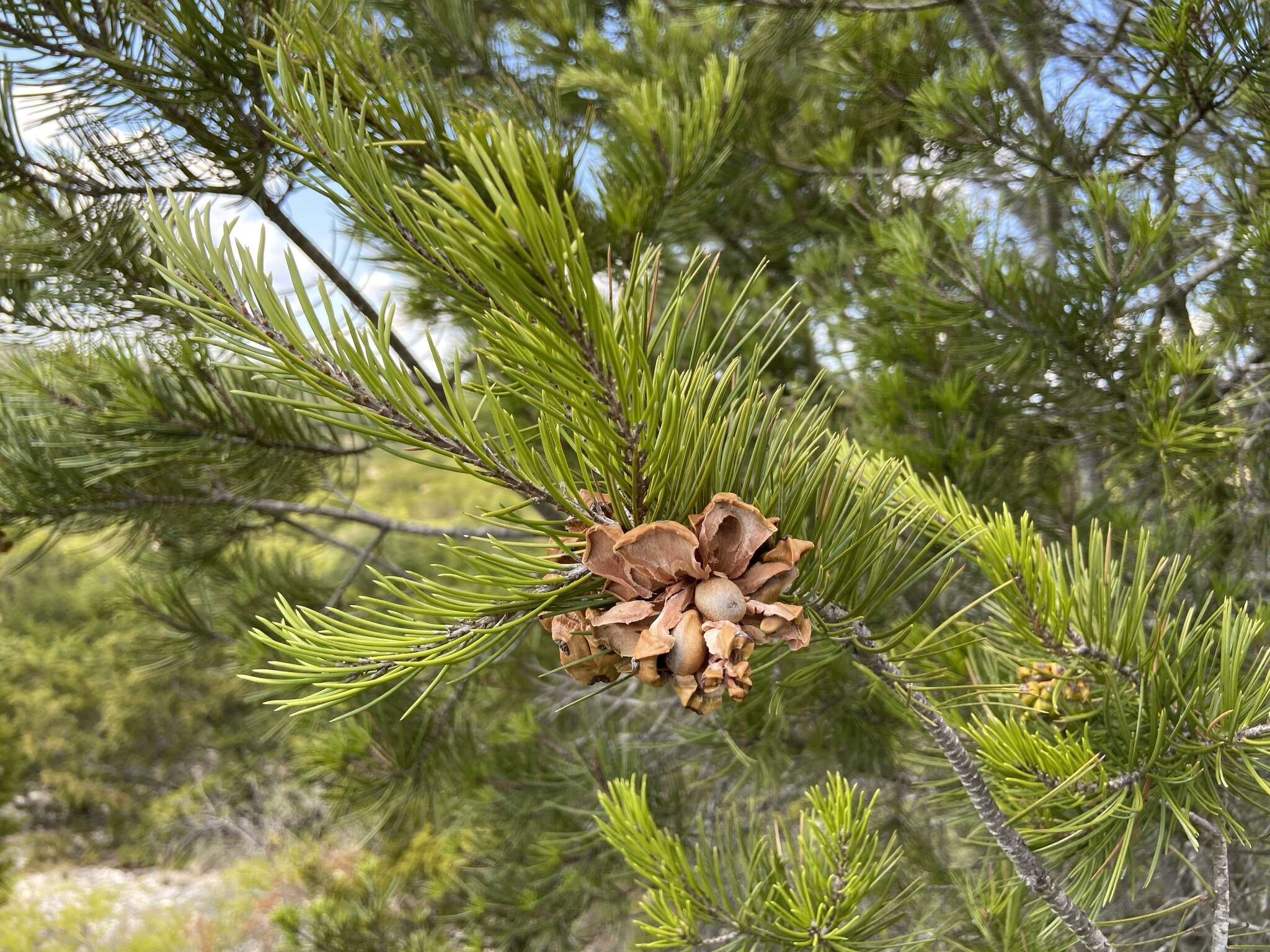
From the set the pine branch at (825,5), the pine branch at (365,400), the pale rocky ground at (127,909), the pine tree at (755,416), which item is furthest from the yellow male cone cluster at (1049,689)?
the pale rocky ground at (127,909)

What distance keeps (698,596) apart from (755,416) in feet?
0.36

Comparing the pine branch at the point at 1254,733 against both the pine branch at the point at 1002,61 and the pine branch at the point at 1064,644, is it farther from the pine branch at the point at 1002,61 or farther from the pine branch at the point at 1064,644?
the pine branch at the point at 1002,61

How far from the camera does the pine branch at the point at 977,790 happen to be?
413 mm

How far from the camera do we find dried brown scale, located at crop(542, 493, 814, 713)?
1.04 feet

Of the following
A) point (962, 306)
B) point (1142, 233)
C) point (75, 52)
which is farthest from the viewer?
point (962, 306)

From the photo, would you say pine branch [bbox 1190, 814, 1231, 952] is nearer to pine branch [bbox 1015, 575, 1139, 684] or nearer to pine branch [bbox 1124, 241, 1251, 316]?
pine branch [bbox 1015, 575, 1139, 684]

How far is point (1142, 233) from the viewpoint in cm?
79

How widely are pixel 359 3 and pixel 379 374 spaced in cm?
56

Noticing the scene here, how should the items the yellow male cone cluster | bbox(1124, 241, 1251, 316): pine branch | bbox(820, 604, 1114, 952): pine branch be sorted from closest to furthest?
bbox(820, 604, 1114, 952): pine branch
the yellow male cone cluster
bbox(1124, 241, 1251, 316): pine branch

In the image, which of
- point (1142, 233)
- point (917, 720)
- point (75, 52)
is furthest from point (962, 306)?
point (75, 52)

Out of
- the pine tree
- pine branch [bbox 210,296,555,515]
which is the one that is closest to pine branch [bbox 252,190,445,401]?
the pine tree

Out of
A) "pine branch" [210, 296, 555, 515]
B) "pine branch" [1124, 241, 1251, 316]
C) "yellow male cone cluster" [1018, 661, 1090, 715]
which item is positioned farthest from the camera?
"pine branch" [1124, 241, 1251, 316]

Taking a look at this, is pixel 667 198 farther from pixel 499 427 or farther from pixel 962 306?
pixel 499 427

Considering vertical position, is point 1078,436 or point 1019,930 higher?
point 1078,436
